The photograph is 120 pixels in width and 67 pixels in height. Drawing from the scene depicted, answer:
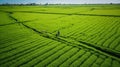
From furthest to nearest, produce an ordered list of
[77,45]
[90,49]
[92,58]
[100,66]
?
[77,45]
[90,49]
[92,58]
[100,66]

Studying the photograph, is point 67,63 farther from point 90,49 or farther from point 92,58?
point 90,49

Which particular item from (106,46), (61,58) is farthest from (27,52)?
(106,46)

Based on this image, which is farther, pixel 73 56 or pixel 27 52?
pixel 27 52

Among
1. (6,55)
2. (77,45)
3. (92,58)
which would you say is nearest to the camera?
(92,58)

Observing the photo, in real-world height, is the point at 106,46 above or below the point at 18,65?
above

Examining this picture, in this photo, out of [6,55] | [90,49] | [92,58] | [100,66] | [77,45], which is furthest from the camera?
[77,45]

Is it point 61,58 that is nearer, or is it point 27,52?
point 61,58

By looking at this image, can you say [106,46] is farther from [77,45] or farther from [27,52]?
[27,52]

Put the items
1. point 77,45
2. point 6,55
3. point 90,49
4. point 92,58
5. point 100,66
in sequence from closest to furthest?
point 100,66
point 92,58
point 6,55
point 90,49
point 77,45

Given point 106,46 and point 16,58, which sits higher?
point 106,46

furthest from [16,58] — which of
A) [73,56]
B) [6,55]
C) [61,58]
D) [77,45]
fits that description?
[77,45]
